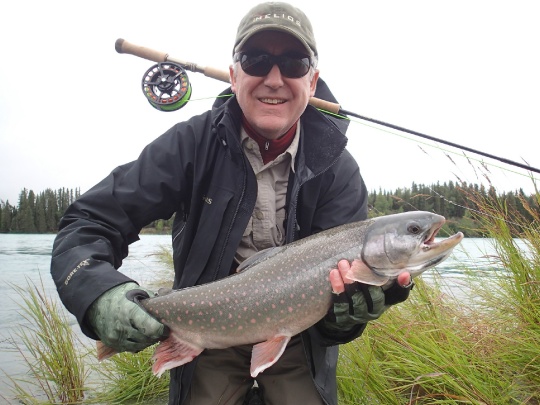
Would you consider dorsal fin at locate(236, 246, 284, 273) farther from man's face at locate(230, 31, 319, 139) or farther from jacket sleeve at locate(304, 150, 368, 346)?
man's face at locate(230, 31, 319, 139)

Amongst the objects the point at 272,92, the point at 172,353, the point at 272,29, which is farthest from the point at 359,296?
the point at 272,29

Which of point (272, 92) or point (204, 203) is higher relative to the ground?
point (272, 92)

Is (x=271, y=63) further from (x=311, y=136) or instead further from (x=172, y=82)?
(x=172, y=82)

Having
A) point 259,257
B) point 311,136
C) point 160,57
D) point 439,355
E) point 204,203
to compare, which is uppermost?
point 160,57

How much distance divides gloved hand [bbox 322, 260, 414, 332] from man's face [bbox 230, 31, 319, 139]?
103cm

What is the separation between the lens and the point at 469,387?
9.25 feet

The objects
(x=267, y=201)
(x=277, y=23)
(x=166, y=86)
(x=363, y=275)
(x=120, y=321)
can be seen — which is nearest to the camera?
(x=120, y=321)

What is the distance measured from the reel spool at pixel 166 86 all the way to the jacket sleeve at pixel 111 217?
1211 millimetres

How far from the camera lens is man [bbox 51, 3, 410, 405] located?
108 inches

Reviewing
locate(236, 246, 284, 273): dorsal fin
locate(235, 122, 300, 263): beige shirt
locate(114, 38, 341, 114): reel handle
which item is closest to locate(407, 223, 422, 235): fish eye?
locate(236, 246, 284, 273): dorsal fin

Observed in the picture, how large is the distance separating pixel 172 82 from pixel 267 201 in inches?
75.7

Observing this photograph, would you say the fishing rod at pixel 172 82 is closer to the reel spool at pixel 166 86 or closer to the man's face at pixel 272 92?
the reel spool at pixel 166 86

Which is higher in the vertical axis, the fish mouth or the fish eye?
the fish eye

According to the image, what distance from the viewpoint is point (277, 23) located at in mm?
2854
